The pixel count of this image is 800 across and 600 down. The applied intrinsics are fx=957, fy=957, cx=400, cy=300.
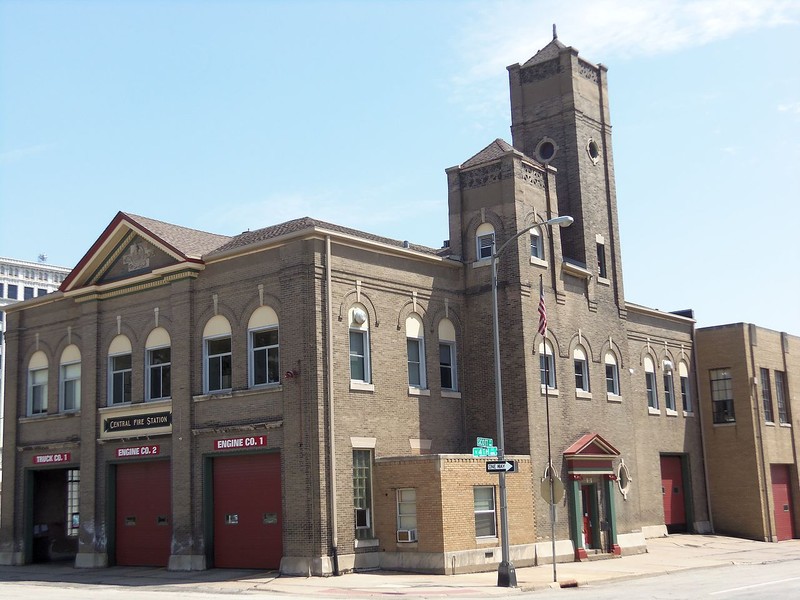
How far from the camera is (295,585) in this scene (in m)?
24.4

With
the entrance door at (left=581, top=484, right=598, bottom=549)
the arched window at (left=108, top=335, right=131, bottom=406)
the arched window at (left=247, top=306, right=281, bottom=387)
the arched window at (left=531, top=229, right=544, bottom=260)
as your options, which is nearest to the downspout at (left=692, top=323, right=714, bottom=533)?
the entrance door at (left=581, top=484, right=598, bottom=549)

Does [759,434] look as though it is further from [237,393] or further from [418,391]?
[237,393]

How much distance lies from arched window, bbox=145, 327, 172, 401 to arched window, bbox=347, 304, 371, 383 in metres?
6.55

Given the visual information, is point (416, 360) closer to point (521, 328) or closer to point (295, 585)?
point (521, 328)

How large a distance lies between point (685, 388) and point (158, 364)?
24.2 meters

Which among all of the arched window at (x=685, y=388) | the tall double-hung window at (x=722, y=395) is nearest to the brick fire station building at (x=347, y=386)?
the arched window at (x=685, y=388)

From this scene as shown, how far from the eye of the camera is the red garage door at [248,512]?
91.6 feet

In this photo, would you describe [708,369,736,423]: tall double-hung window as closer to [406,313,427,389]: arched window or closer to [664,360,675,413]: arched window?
[664,360,675,413]: arched window

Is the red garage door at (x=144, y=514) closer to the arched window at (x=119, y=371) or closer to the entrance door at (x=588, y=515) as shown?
the arched window at (x=119, y=371)

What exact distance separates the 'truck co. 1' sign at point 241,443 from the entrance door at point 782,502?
995 inches

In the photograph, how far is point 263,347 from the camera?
94.7ft

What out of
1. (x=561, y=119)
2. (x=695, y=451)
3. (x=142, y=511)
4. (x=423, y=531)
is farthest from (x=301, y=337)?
(x=695, y=451)

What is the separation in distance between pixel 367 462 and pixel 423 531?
9.00 ft

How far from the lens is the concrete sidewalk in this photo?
76.4 ft
